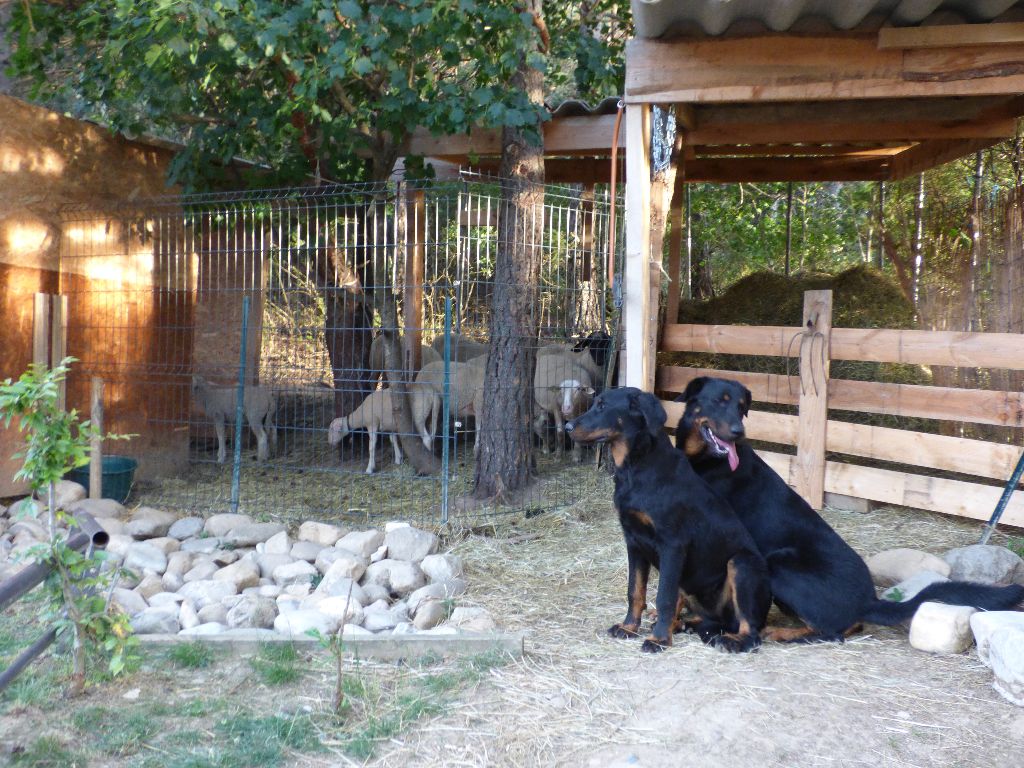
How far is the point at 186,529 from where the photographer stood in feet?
22.3

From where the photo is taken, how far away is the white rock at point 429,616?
15.4ft

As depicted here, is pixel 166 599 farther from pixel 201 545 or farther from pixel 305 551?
pixel 201 545

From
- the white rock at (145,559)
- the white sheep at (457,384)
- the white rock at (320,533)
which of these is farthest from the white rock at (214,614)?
the white sheep at (457,384)

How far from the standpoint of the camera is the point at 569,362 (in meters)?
9.52

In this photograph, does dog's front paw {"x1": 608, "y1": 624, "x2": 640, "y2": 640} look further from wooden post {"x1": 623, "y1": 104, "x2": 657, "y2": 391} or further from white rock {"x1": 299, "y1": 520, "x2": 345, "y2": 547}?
white rock {"x1": 299, "y1": 520, "x2": 345, "y2": 547}

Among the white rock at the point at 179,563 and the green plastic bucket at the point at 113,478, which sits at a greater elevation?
the green plastic bucket at the point at 113,478

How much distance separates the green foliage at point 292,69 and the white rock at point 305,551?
10.4 ft

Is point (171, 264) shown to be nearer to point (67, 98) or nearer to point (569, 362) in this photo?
point (569, 362)

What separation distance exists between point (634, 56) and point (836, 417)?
4.00 meters

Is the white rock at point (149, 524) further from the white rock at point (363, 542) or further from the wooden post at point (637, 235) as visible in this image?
the wooden post at point (637, 235)

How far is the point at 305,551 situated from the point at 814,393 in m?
3.86

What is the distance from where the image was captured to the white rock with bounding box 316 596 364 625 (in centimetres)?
466

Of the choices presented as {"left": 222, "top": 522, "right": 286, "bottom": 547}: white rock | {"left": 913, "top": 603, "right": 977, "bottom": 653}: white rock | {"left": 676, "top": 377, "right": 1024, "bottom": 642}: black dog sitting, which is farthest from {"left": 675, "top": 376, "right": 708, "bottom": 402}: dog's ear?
{"left": 222, "top": 522, "right": 286, "bottom": 547}: white rock

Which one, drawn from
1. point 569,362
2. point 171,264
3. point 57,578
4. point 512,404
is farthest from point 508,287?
point 57,578
